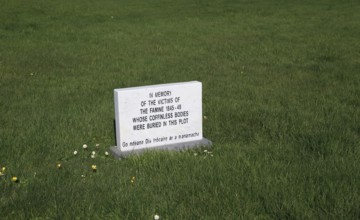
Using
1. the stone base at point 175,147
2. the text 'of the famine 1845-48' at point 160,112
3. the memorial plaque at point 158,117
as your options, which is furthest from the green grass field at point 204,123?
the text 'of the famine 1845-48' at point 160,112

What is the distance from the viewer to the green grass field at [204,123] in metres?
4.41

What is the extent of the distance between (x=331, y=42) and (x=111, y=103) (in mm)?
7038

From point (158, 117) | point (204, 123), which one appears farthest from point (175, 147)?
point (204, 123)

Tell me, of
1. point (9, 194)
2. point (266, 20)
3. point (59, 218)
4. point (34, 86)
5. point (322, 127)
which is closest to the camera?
point (59, 218)

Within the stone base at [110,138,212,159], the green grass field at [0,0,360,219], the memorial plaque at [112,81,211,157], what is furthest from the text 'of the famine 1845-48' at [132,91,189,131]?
the green grass field at [0,0,360,219]

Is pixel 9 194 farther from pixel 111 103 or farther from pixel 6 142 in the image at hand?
pixel 111 103

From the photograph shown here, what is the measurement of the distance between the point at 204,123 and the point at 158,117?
1006 mm

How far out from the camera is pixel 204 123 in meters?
6.71

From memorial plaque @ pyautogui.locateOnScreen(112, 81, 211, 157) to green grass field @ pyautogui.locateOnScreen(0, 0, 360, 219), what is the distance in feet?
0.95

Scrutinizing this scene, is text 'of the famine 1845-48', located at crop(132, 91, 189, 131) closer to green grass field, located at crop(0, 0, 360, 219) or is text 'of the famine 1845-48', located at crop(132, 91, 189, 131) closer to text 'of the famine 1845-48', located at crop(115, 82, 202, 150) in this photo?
text 'of the famine 1845-48', located at crop(115, 82, 202, 150)

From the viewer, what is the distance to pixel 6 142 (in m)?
5.94

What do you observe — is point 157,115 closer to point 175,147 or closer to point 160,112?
point 160,112

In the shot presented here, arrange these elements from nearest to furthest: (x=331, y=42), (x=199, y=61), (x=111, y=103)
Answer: (x=111, y=103) < (x=199, y=61) < (x=331, y=42)

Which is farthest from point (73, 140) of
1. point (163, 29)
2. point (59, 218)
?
point (163, 29)
